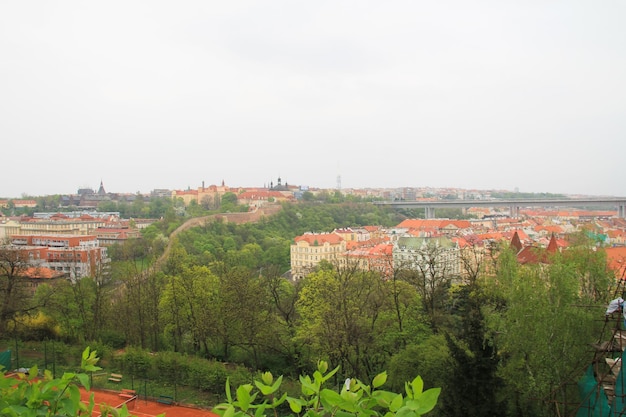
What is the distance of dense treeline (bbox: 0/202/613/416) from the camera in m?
9.52

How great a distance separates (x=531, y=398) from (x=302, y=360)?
7.35 m

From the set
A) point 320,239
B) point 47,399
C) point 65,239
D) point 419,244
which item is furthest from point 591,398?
point 65,239

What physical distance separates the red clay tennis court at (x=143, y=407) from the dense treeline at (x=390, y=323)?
2538 millimetres

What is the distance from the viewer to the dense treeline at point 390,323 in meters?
9.52

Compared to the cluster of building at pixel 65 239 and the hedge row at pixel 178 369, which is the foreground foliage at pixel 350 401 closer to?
the hedge row at pixel 178 369

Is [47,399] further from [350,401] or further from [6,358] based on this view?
[6,358]

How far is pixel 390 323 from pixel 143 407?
7.71 metres

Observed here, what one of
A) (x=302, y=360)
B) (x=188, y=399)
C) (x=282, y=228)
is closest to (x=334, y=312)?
(x=302, y=360)

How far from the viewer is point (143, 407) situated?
13.3m

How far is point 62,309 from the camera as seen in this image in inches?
754

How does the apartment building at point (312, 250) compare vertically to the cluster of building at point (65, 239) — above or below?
below

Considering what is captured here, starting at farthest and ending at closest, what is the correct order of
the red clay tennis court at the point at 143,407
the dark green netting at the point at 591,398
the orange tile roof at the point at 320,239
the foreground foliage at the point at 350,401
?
the orange tile roof at the point at 320,239 → the red clay tennis court at the point at 143,407 → the dark green netting at the point at 591,398 → the foreground foliage at the point at 350,401

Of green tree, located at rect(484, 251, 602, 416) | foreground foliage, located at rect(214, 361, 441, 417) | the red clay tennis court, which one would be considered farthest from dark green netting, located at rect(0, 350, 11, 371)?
foreground foliage, located at rect(214, 361, 441, 417)

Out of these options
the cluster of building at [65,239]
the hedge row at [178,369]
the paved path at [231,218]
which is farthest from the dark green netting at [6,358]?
the paved path at [231,218]
